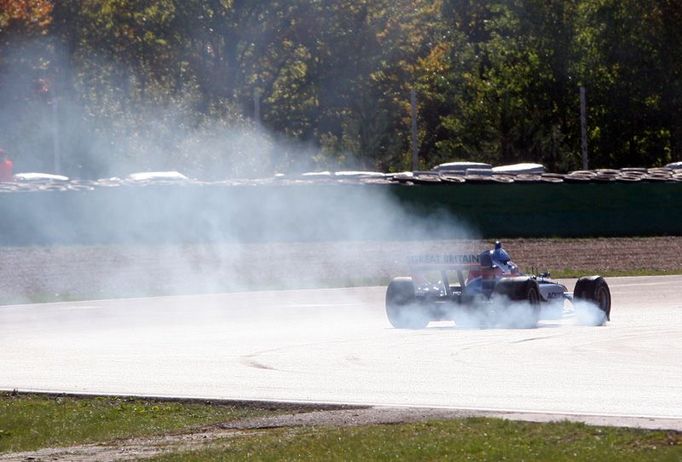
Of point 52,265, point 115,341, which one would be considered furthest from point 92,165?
point 115,341

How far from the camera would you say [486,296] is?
73.6 ft

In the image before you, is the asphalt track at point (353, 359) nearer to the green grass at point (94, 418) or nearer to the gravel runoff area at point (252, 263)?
the green grass at point (94, 418)

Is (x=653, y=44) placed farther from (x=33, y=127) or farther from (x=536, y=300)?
(x=536, y=300)

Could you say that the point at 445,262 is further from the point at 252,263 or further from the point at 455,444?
the point at 252,263

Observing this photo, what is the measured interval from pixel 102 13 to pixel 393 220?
33182mm

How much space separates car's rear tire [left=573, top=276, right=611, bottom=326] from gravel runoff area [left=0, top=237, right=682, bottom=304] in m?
12.8

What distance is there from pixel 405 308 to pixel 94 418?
31.4 feet

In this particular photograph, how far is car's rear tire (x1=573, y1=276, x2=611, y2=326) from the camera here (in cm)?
2284

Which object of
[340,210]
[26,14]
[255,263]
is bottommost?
[255,263]

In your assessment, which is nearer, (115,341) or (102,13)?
(115,341)

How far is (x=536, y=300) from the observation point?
22219 millimetres

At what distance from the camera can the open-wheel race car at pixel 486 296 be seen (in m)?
22.1

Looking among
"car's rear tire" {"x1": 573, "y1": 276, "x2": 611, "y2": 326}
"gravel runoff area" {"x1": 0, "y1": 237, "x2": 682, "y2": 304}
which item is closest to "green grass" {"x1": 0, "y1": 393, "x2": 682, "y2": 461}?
"car's rear tire" {"x1": 573, "y1": 276, "x2": 611, "y2": 326}

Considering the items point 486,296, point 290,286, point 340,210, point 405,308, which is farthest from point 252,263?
point 486,296
